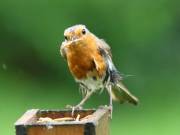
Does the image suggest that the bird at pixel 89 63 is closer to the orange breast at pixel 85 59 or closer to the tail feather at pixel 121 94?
the orange breast at pixel 85 59

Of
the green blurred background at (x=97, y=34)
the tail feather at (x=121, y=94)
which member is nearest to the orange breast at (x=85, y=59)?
the tail feather at (x=121, y=94)

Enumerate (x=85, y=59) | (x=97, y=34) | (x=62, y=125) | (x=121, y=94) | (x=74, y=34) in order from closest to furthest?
1. (x=62, y=125)
2. (x=74, y=34)
3. (x=85, y=59)
4. (x=121, y=94)
5. (x=97, y=34)

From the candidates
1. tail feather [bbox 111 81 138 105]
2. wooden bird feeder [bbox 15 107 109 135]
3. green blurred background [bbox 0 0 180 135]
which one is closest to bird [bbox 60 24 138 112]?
tail feather [bbox 111 81 138 105]

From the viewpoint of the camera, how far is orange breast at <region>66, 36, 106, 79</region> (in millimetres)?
5770

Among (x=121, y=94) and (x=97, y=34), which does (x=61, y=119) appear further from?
(x=97, y=34)

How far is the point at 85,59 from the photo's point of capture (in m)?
5.86

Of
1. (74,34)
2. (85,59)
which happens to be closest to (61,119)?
(74,34)

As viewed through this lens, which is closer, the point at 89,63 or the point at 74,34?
the point at 74,34

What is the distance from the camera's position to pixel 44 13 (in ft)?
42.4

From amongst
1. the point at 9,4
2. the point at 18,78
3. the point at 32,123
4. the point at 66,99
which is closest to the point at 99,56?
the point at 32,123

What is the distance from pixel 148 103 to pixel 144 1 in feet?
6.17

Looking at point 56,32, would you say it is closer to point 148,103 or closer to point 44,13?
point 44,13

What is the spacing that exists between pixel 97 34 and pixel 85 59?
20.9 ft

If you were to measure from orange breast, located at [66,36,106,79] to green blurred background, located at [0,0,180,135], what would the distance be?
18.5 feet
